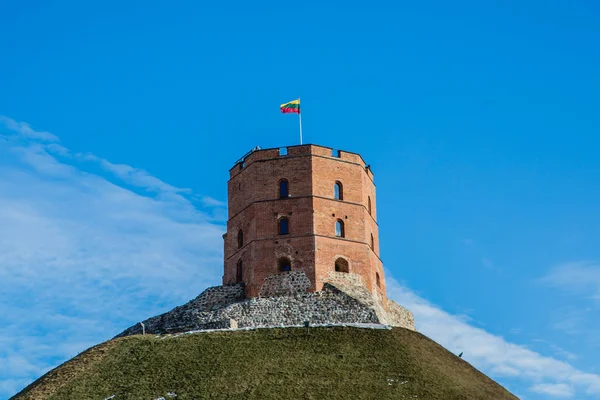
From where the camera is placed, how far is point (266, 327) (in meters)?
52.9

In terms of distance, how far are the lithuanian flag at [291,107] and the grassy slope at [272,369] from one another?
14.3 m

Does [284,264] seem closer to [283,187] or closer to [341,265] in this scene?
[341,265]

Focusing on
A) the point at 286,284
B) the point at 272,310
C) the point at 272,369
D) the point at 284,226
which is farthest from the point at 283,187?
the point at 272,369

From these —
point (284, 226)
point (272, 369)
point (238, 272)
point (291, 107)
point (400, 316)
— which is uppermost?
point (291, 107)

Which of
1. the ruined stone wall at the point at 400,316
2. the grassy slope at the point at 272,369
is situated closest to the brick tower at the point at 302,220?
the ruined stone wall at the point at 400,316

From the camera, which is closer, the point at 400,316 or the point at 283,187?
the point at 283,187

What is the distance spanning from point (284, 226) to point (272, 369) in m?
12.1

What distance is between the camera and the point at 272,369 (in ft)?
157

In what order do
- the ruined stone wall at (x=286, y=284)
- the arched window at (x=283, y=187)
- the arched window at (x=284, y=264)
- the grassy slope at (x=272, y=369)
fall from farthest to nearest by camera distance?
the arched window at (x=283, y=187)
the arched window at (x=284, y=264)
the ruined stone wall at (x=286, y=284)
the grassy slope at (x=272, y=369)

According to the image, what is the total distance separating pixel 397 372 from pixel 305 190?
563 inches

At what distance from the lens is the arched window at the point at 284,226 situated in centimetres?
5800

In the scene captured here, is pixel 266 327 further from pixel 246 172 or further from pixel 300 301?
pixel 246 172

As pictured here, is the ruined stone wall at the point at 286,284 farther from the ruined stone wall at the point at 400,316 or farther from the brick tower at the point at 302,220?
the ruined stone wall at the point at 400,316

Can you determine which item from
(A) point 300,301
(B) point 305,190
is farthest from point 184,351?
(B) point 305,190
